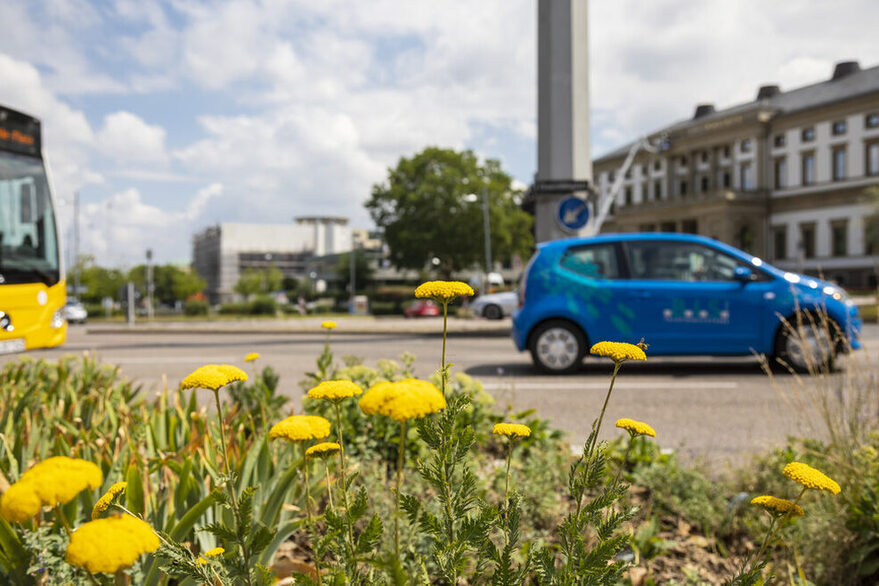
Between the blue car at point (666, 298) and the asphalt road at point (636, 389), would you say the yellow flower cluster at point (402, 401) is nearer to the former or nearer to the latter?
the asphalt road at point (636, 389)

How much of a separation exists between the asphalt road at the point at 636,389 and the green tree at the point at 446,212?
32.7m

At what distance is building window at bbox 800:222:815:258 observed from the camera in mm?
61978

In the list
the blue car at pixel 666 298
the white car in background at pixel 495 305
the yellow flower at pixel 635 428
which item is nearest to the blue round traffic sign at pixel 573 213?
the blue car at pixel 666 298

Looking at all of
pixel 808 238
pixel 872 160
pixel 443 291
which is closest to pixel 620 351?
pixel 443 291

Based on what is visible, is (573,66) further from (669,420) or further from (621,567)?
(621,567)

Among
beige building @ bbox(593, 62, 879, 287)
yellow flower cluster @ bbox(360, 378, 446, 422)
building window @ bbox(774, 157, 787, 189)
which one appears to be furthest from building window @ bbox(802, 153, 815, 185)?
yellow flower cluster @ bbox(360, 378, 446, 422)

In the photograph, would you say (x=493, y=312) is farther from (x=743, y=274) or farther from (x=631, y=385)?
(x=631, y=385)

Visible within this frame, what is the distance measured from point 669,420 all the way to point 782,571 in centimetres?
334

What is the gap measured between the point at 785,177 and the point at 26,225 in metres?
70.1

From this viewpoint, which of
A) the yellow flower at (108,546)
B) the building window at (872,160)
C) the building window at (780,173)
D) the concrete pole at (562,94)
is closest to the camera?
the yellow flower at (108,546)

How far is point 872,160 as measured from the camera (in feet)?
192

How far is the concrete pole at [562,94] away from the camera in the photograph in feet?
50.6

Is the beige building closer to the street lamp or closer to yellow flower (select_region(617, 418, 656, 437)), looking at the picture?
the street lamp

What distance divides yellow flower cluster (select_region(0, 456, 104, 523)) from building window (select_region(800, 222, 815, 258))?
69.8 metres
